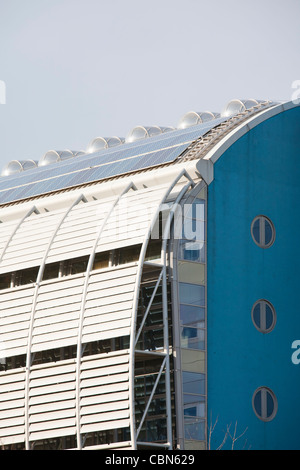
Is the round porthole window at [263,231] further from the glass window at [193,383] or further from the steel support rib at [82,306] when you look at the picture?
the glass window at [193,383]

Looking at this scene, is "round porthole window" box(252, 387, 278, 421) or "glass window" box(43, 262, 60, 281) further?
"glass window" box(43, 262, 60, 281)

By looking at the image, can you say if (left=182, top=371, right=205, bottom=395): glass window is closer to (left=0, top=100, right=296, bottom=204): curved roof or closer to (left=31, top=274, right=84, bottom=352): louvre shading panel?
(left=31, top=274, right=84, bottom=352): louvre shading panel

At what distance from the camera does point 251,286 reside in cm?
3912

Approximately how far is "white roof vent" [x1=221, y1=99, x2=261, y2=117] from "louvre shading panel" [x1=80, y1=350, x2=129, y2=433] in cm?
1764

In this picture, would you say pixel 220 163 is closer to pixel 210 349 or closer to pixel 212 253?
pixel 212 253

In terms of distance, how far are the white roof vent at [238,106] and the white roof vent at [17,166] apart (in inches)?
653

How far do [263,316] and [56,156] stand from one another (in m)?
24.0

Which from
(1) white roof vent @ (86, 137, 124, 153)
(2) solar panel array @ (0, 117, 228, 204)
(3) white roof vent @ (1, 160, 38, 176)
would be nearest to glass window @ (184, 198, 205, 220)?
(2) solar panel array @ (0, 117, 228, 204)

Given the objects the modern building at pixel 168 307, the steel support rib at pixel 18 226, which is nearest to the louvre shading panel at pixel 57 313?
the modern building at pixel 168 307

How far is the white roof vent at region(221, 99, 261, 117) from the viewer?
48.7 metres

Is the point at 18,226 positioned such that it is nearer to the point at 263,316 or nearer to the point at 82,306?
the point at 82,306

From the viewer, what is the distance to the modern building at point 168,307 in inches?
1420
